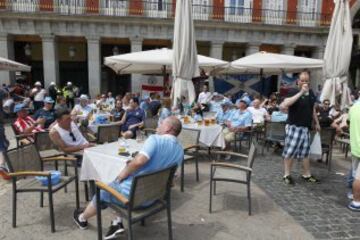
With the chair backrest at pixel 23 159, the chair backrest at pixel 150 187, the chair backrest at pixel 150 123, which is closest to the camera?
the chair backrest at pixel 150 187

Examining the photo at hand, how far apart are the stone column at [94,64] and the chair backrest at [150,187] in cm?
1552

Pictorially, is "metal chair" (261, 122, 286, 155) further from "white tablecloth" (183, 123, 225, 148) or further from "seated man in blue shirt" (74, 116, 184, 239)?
"seated man in blue shirt" (74, 116, 184, 239)

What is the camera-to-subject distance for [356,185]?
15.2 ft

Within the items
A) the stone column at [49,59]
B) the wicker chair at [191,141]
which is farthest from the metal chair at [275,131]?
the stone column at [49,59]

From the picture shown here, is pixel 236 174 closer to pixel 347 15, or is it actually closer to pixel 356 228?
pixel 356 228

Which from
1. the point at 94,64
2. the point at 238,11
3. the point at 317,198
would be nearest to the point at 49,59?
the point at 94,64

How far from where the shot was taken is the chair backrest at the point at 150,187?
3.10 meters

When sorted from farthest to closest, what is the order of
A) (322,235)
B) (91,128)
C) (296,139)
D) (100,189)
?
(91,128), (296,139), (322,235), (100,189)

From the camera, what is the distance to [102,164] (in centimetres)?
419

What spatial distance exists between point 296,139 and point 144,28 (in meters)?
14.1

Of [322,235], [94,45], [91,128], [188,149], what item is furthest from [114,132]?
[94,45]

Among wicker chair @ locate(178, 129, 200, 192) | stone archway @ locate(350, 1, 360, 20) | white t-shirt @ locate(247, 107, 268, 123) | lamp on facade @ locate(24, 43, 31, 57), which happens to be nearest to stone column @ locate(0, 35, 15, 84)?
lamp on facade @ locate(24, 43, 31, 57)

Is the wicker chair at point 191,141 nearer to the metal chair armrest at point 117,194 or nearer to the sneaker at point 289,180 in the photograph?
the sneaker at point 289,180

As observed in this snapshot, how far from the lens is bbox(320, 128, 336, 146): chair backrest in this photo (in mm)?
6475
